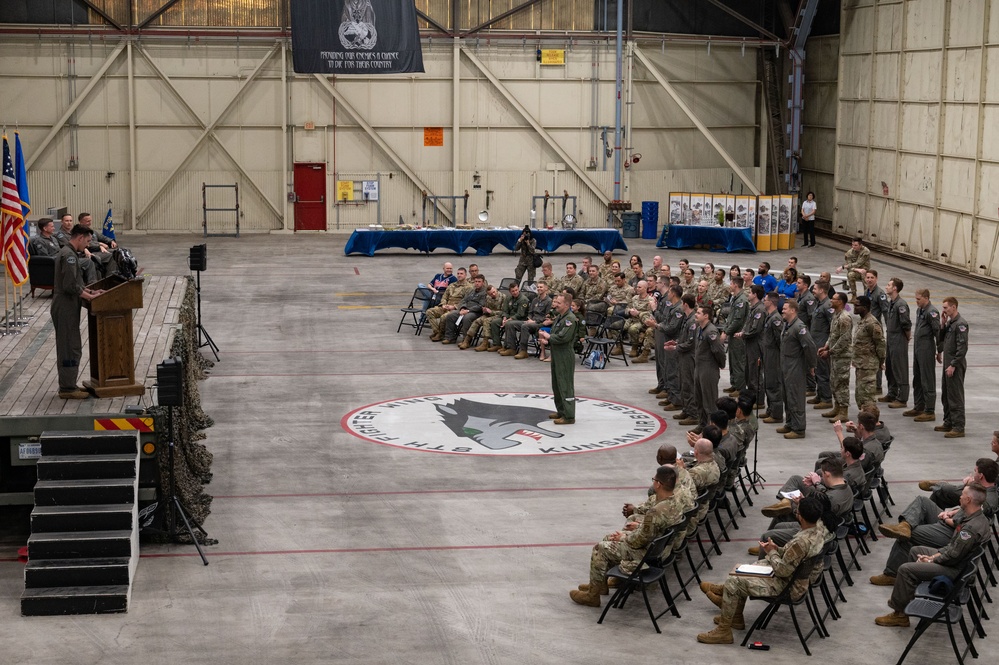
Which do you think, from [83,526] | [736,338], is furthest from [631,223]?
[83,526]

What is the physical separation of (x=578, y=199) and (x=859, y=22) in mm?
9933

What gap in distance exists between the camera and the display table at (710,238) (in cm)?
3616

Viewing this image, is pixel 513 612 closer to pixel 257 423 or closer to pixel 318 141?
pixel 257 423

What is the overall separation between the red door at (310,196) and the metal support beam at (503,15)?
20.5ft

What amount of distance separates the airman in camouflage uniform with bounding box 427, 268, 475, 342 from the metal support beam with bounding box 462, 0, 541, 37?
1760cm

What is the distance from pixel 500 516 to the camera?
1318 cm

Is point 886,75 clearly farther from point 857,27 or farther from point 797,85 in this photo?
point 797,85

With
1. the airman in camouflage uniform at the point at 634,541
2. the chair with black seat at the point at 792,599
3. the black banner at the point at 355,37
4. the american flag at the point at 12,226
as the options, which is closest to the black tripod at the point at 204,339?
the american flag at the point at 12,226

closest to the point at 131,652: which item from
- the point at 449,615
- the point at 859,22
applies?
the point at 449,615

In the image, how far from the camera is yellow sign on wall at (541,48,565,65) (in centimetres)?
3975

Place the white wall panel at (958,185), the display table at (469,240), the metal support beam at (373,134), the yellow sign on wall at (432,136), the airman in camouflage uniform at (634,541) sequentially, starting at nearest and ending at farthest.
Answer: the airman in camouflage uniform at (634,541), the white wall panel at (958,185), the display table at (469,240), the metal support beam at (373,134), the yellow sign on wall at (432,136)

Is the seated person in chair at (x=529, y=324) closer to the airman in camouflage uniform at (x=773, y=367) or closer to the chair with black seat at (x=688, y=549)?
the airman in camouflage uniform at (x=773, y=367)

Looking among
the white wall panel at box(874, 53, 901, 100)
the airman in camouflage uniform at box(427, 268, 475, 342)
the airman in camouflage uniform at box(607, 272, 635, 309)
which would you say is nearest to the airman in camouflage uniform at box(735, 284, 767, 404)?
the airman in camouflage uniform at box(607, 272, 635, 309)

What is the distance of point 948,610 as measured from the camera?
970 cm
